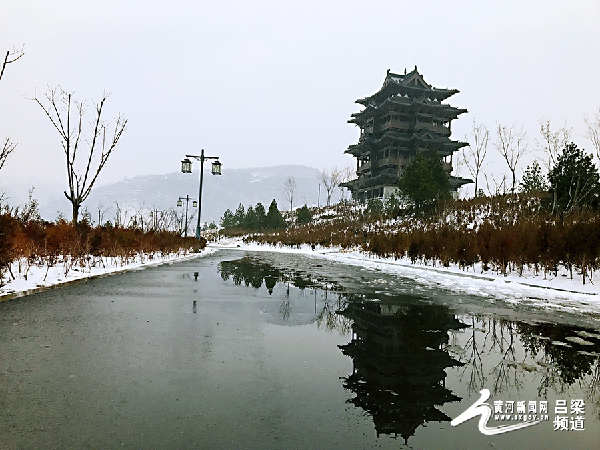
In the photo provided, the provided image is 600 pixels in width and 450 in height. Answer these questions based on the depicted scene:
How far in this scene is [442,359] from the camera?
3969 millimetres

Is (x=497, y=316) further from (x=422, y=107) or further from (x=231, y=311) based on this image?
(x=422, y=107)

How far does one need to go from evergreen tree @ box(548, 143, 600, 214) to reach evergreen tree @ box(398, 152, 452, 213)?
1154 cm

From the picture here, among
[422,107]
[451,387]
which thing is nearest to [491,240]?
[451,387]

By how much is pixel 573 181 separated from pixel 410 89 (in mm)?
36387

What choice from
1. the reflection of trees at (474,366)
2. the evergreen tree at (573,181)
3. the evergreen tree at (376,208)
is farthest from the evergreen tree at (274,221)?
the reflection of trees at (474,366)

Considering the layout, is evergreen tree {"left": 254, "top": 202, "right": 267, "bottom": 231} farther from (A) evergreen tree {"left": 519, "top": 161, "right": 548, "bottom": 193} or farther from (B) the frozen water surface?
(B) the frozen water surface

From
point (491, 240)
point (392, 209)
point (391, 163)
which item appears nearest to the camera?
point (491, 240)

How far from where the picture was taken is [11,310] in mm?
5727

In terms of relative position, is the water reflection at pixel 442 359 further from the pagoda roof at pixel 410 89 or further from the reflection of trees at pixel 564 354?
the pagoda roof at pixel 410 89

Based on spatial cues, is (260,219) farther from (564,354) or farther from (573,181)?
(564,354)

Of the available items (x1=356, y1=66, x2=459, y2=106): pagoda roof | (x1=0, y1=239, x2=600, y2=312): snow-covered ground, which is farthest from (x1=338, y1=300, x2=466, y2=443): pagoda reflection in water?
(x1=356, y1=66, x2=459, y2=106): pagoda roof

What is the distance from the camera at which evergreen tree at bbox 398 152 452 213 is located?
34.6 metres

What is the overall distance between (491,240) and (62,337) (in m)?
13.4

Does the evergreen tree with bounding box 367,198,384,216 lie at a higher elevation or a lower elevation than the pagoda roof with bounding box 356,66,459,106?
lower
